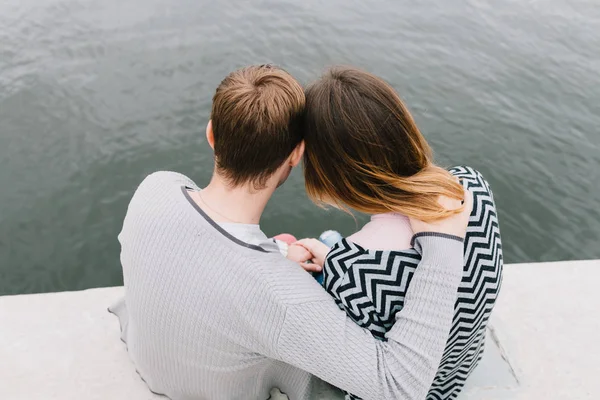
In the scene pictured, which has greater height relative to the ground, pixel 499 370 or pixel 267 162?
pixel 267 162

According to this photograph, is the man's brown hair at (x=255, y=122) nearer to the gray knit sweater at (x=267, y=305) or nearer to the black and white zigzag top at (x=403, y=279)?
the gray knit sweater at (x=267, y=305)

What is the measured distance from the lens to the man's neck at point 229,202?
77.9 inches

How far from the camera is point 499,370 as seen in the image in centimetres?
269

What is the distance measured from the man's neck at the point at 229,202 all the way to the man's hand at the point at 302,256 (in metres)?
0.49

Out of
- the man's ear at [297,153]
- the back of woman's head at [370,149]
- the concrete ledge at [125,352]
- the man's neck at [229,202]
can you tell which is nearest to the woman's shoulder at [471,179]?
the back of woman's head at [370,149]

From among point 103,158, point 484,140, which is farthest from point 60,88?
point 484,140

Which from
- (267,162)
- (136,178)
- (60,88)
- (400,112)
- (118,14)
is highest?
(400,112)

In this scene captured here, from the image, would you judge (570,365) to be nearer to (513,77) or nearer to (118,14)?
(513,77)

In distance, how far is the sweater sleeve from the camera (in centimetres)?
179

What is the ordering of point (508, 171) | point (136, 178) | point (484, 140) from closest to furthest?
point (136, 178) < point (508, 171) < point (484, 140)

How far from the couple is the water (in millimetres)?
3035

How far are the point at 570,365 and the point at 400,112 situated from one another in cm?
178

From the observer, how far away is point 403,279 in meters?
1.93

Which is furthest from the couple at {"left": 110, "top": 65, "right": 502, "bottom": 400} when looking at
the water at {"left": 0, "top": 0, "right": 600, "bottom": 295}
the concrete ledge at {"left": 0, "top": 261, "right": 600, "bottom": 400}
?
the water at {"left": 0, "top": 0, "right": 600, "bottom": 295}
